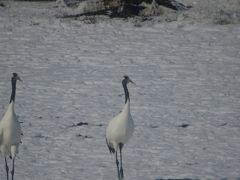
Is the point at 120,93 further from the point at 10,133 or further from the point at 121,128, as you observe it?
the point at 10,133

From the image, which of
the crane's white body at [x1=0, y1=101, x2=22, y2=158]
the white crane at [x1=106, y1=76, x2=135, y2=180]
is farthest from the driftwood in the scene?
the crane's white body at [x1=0, y1=101, x2=22, y2=158]

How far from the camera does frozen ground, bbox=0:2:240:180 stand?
31.8 feet

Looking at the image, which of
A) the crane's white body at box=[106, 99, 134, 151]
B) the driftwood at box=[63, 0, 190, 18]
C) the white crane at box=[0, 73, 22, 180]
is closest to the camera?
the white crane at box=[0, 73, 22, 180]

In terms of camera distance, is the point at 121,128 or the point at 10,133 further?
the point at 121,128

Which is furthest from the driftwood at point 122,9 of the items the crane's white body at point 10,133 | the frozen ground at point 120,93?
the crane's white body at point 10,133

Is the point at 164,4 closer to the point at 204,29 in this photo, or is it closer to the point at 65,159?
the point at 204,29

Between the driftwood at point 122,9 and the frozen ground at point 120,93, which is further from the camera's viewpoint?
the driftwood at point 122,9

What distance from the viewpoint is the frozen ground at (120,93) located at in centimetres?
968

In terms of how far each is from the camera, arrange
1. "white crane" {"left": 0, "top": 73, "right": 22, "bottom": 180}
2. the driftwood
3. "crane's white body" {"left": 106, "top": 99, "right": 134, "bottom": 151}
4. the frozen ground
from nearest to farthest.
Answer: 1. "white crane" {"left": 0, "top": 73, "right": 22, "bottom": 180}
2. "crane's white body" {"left": 106, "top": 99, "right": 134, "bottom": 151}
3. the frozen ground
4. the driftwood

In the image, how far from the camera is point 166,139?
1062cm

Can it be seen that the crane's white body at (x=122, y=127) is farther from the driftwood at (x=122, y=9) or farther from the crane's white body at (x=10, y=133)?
the driftwood at (x=122, y=9)

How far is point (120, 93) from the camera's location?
13.1 m

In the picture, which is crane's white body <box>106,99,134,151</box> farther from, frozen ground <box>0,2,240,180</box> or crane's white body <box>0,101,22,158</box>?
crane's white body <box>0,101,22,158</box>

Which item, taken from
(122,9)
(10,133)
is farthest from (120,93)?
(122,9)
